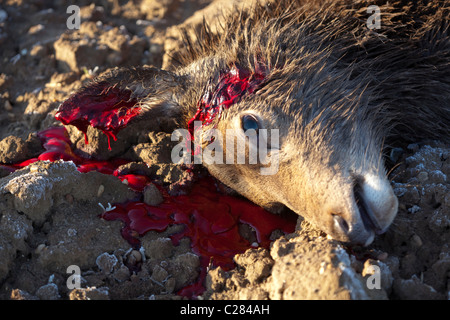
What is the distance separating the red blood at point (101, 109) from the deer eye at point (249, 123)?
972 millimetres

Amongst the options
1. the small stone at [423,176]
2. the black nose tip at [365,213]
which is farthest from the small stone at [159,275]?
the small stone at [423,176]

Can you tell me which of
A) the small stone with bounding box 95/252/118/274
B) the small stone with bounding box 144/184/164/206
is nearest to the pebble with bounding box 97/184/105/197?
the small stone with bounding box 144/184/164/206

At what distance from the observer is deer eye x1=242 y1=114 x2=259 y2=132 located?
11.0 ft

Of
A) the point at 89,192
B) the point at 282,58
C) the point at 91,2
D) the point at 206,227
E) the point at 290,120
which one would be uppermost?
the point at 91,2

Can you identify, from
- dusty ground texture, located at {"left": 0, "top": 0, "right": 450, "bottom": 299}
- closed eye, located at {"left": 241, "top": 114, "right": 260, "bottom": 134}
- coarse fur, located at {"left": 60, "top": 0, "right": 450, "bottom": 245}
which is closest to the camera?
dusty ground texture, located at {"left": 0, "top": 0, "right": 450, "bottom": 299}

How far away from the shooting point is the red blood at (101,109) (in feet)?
12.6

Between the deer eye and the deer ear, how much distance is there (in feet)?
2.46

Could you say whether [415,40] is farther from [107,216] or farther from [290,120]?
[107,216]

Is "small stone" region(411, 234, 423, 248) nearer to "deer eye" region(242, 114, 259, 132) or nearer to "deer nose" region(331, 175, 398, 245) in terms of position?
"deer nose" region(331, 175, 398, 245)

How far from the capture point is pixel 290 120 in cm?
333

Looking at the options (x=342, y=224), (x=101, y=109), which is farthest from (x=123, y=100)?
(x=342, y=224)

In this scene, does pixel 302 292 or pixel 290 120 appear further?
pixel 290 120
